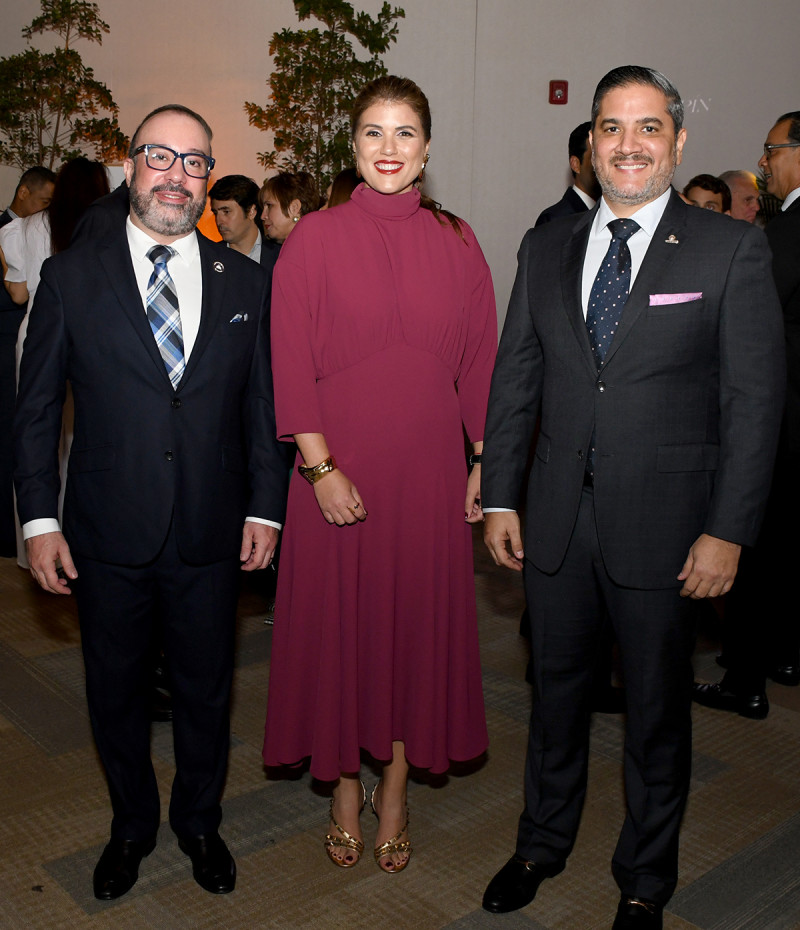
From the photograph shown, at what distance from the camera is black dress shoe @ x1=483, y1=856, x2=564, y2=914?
2.48 m

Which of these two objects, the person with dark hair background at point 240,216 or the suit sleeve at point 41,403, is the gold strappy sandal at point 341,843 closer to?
the suit sleeve at point 41,403

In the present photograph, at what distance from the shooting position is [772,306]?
214cm

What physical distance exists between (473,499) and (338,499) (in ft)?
1.27

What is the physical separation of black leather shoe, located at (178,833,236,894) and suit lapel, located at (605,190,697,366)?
153cm

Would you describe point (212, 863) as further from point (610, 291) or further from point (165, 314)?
point (610, 291)

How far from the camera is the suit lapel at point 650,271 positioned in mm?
2160

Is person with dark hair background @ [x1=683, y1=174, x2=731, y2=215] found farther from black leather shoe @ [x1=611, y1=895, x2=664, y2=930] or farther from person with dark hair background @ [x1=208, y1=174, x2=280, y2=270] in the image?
black leather shoe @ [x1=611, y1=895, x2=664, y2=930]

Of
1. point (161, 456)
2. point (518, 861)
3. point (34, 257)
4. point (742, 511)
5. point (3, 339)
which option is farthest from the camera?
point (3, 339)

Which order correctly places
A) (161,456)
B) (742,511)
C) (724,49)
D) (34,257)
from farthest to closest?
(724,49) → (34,257) → (161,456) → (742,511)

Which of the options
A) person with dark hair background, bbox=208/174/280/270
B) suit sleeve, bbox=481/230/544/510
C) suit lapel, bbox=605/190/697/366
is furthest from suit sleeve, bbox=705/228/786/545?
person with dark hair background, bbox=208/174/280/270

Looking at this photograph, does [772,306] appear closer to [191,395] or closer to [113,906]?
[191,395]

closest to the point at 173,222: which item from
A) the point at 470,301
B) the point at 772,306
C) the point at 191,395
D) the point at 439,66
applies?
the point at 191,395

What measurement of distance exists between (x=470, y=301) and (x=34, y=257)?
251cm

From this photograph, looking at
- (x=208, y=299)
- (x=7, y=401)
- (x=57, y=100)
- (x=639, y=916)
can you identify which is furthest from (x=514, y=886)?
(x=57, y=100)
